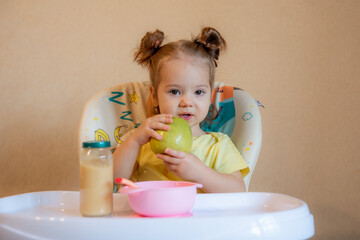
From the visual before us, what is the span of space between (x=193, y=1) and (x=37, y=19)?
0.81 metres

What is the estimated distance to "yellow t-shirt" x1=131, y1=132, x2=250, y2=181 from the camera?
110 cm

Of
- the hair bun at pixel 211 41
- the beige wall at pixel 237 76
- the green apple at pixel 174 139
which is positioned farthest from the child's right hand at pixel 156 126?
the beige wall at pixel 237 76

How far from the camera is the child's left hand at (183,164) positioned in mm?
878

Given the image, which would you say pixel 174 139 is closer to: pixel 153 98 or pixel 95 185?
pixel 95 185

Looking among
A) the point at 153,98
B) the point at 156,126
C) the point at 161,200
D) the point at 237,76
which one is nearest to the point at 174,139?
the point at 156,126

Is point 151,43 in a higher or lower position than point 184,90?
A: higher

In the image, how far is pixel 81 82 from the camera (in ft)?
6.43

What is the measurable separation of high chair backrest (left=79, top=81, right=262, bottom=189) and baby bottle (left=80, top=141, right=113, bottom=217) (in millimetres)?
537

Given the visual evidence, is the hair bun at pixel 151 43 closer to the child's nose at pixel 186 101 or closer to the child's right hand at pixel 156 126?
the child's nose at pixel 186 101

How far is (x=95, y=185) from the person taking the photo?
2.17 ft

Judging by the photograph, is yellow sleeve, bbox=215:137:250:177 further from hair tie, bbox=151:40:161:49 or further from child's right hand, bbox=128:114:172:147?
hair tie, bbox=151:40:161:49

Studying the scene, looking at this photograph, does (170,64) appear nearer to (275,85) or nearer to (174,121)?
(174,121)

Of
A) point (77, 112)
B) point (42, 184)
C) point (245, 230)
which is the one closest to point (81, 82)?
point (77, 112)

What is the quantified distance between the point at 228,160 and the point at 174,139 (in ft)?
0.95
